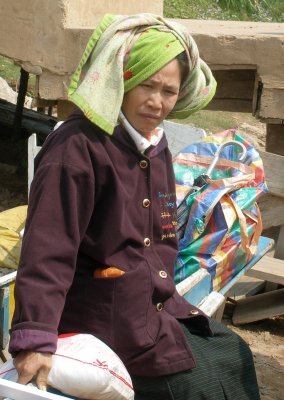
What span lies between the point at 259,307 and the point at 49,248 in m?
3.18

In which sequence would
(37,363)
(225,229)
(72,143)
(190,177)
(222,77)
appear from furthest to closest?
(222,77), (190,177), (225,229), (72,143), (37,363)

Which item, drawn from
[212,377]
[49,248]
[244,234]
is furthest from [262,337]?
[49,248]

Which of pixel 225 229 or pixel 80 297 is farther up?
pixel 80 297

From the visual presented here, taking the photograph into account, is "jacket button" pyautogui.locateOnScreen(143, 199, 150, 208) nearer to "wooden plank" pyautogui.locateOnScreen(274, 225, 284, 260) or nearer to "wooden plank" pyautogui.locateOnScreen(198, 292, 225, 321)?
"wooden plank" pyautogui.locateOnScreen(198, 292, 225, 321)

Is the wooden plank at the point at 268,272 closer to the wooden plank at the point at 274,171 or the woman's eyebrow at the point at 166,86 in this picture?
the wooden plank at the point at 274,171

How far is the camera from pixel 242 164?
380 cm

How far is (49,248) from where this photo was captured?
6.45 ft

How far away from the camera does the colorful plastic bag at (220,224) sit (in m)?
3.43

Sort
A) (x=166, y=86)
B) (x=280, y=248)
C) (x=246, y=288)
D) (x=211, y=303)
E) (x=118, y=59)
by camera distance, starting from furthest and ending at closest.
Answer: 1. (x=246, y=288)
2. (x=280, y=248)
3. (x=211, y=303)
4. (x=166, y=86)
5. (x=118, y=59)

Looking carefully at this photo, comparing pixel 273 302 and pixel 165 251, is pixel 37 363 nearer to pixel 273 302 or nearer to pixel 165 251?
pixel 165 251

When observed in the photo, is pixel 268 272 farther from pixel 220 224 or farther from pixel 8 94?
pixel 8 94

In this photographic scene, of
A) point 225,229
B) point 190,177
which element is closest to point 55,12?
point 190,177

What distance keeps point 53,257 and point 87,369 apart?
0.29 m

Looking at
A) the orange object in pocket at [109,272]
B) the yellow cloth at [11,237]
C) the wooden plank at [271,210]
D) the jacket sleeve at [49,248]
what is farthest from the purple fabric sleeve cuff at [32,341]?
the wooden plank at [271,210]
